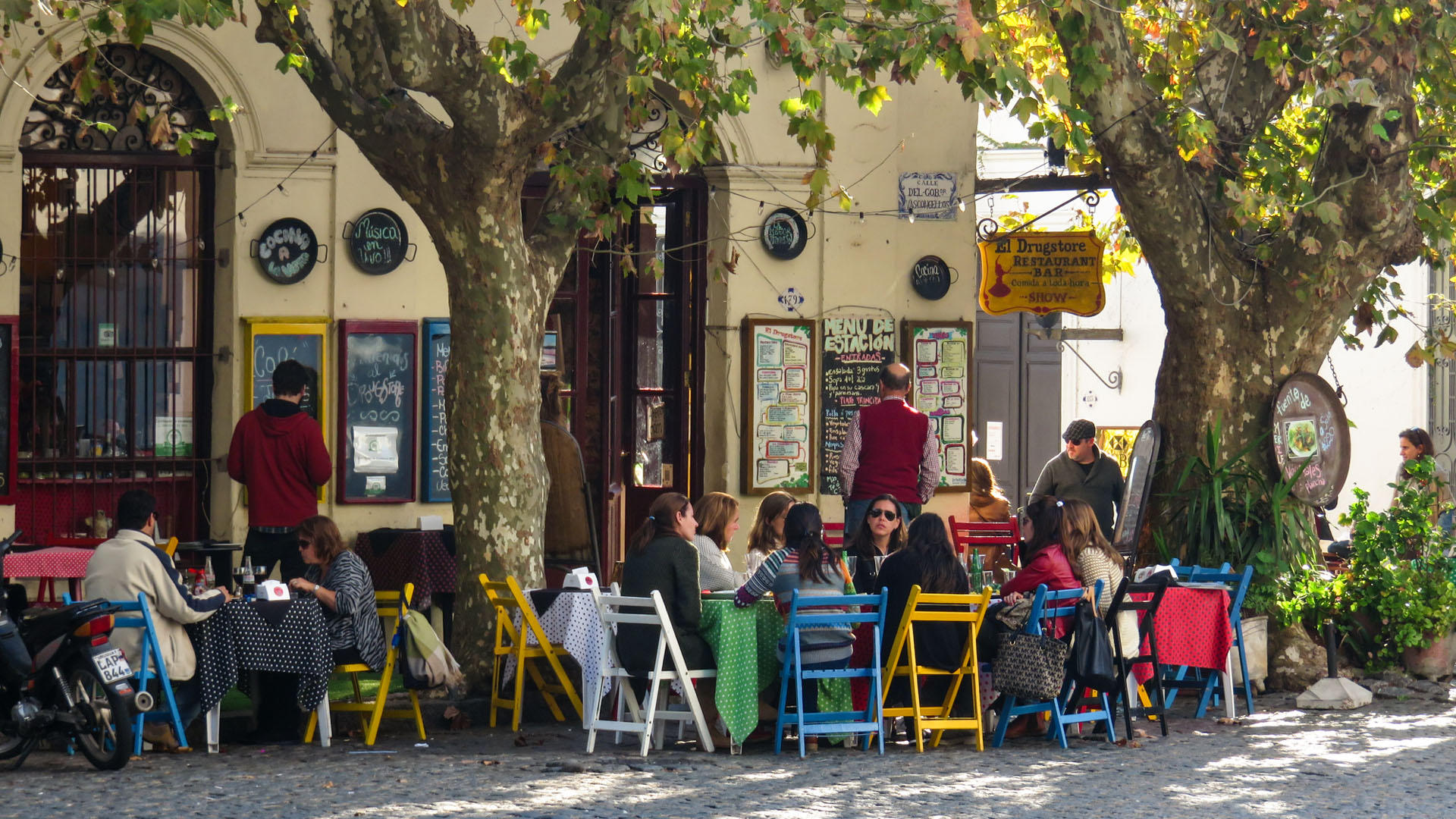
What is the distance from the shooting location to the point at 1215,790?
7.45 m

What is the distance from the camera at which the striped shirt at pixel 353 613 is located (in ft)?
28.1

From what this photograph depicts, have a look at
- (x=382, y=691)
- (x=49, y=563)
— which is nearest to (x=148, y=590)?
(x=382, y=691)

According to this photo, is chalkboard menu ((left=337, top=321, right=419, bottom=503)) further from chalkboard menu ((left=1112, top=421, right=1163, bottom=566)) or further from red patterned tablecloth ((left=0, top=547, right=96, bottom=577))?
chalkboard menu ((left=1112, top=421, right=1163, bottom=566))

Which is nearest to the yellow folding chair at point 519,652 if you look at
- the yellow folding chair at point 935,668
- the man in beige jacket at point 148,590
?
the man in beige jacket at point 148,590

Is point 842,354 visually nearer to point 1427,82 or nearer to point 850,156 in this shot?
point 850,156

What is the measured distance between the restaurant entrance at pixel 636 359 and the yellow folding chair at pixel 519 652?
368 cm

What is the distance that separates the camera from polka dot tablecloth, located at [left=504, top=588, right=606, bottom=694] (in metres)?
8.58

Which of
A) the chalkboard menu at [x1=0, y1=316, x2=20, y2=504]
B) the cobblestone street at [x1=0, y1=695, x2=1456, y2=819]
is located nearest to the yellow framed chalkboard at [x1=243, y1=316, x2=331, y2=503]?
the chalkboard menu at [x1=0, y1=316, x2=20, y2=504]

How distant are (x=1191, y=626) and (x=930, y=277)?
173 inches

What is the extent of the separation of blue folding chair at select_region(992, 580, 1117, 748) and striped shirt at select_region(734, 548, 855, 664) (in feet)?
2.73

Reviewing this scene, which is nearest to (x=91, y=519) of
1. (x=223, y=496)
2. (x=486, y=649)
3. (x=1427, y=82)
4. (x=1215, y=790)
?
(x=223, y=496)

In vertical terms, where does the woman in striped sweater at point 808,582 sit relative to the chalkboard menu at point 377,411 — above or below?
below

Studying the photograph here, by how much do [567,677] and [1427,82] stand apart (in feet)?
21.4

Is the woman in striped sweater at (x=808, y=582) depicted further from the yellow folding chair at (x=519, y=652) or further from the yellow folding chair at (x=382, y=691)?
the yellow folding chair at (x=382, y=691)
